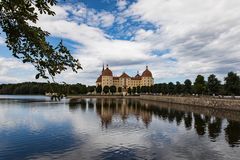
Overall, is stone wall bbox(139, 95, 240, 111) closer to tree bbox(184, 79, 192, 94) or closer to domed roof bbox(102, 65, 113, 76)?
tree bbox(184, 79, 192, 94)

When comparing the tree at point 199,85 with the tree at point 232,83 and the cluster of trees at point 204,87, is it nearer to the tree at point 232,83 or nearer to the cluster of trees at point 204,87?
the cluster of trees at point 204,87

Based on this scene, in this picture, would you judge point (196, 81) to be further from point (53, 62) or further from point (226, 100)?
point (53, 62)

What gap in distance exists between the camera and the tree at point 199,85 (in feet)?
236

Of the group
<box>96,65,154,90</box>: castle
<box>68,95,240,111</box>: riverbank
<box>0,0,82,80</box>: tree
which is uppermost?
<box>96,65,154,90</box>: castle

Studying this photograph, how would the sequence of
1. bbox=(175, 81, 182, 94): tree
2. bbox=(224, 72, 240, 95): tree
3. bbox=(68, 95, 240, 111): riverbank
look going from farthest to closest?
1. bbox=(175, 81, 182, 94): tree
2. bbox=(224, 72, 240, 95): tree
3. bbox=(68, 95, 240, 111): riverbank

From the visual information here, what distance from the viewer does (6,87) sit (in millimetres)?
185375

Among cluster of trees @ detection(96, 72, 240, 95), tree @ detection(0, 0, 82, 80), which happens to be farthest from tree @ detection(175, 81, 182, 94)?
tree @ detection(0, 0, 82, 80)

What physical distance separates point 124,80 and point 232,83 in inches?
4481

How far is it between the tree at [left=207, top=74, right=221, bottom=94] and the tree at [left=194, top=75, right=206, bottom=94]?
325 inches

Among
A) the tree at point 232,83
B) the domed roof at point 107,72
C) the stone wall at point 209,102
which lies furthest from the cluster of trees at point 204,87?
the domed roof at point 107,72

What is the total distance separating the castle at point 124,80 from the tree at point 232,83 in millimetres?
104341

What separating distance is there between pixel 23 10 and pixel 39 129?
22718 mm

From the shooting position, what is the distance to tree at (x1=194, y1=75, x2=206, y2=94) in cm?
7188

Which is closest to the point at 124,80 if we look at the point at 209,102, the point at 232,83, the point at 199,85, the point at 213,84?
the point at 199,85
